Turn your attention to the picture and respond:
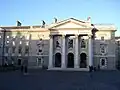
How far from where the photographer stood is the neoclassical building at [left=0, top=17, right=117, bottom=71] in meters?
58.2

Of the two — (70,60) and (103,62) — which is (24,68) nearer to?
(70,60)

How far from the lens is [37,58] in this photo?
6306cm

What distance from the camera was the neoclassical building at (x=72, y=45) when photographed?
5816 cm

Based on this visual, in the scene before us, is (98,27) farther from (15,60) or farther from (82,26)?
(15,60)

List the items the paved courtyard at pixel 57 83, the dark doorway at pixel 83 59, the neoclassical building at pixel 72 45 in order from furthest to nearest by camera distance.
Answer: the dark doorway at pixel 83 59 → the neoclassical building at pixel 72 45 → the paved courtyard at pixel 57 83

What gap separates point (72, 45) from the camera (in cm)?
5988

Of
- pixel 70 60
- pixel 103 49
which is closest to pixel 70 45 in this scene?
pixel 70 60

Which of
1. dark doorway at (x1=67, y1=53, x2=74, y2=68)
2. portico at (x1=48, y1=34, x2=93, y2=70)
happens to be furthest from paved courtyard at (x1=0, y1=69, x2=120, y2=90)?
dark doorway at (x1=67, y1=53, x2=74, y2=68)

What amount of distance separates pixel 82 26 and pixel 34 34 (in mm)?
13946

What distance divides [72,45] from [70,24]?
213 inches

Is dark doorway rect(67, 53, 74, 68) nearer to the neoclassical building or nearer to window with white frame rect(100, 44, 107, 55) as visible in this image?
the neoclassical building

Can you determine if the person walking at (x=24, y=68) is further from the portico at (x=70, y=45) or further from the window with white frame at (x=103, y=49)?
the window with white frame at (x=103, y=49)

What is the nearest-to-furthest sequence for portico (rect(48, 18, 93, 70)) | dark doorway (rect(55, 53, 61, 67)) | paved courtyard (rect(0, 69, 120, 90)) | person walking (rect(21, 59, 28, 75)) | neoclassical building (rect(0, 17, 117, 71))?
1. paved courtyard (rect(0, 69, 120, 90))
2. person walking (rect(21, 59, 28, 75))
3. portico (rect(48, 18, 93, 70))
4. neoclassical building (rect(0, 17, 117, 71))
5. dark doorway (rect(55, 53, 61, 67))

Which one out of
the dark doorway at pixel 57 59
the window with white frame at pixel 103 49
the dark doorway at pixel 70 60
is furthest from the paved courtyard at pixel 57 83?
the dark doorway at pixel 57 59
